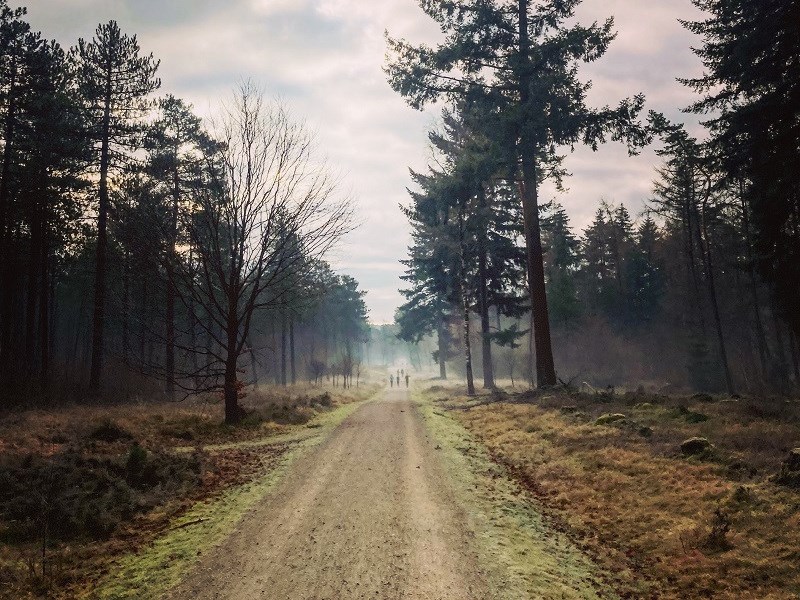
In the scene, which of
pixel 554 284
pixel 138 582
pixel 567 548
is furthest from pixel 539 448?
pixel 554 284

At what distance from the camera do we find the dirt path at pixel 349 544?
4.75 m

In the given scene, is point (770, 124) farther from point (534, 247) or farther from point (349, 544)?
point (349, 544)

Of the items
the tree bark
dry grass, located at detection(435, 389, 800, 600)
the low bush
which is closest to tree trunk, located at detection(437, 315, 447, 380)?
the tree bark

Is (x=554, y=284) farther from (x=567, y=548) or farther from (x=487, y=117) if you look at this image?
(x=567, y=548)

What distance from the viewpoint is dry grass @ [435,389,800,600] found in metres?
4.97

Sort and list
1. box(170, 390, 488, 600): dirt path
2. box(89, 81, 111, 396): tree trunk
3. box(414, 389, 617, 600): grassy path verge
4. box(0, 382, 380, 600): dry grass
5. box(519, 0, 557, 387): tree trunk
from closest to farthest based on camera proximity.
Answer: box(170, 390, 488, 600): dirt path, box(414, 389, 617, 600): grassy path verge, box(0, 382, 380, 600): dry grass, box(519, 0, 557, 387): tree trunk, box(89, 81, 111, 396): tree trunk

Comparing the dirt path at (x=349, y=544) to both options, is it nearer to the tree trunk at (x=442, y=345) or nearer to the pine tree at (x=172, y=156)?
the pine tree at (x=172, y=156)

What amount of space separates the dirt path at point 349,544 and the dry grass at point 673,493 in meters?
1.91

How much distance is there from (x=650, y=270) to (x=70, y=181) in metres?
50.6

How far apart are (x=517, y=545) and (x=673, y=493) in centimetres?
294

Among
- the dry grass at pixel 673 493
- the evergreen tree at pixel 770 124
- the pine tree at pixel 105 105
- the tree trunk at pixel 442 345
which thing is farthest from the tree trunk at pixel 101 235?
the tree trunk at pixel 442 345

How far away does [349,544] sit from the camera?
19.0ft

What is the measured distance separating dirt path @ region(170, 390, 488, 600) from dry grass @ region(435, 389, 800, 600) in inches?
75.1

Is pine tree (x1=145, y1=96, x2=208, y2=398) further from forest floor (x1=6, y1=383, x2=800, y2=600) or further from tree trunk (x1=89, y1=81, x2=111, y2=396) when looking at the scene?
forest floor (x1=6, y1=383, x2=800, y2=600)
